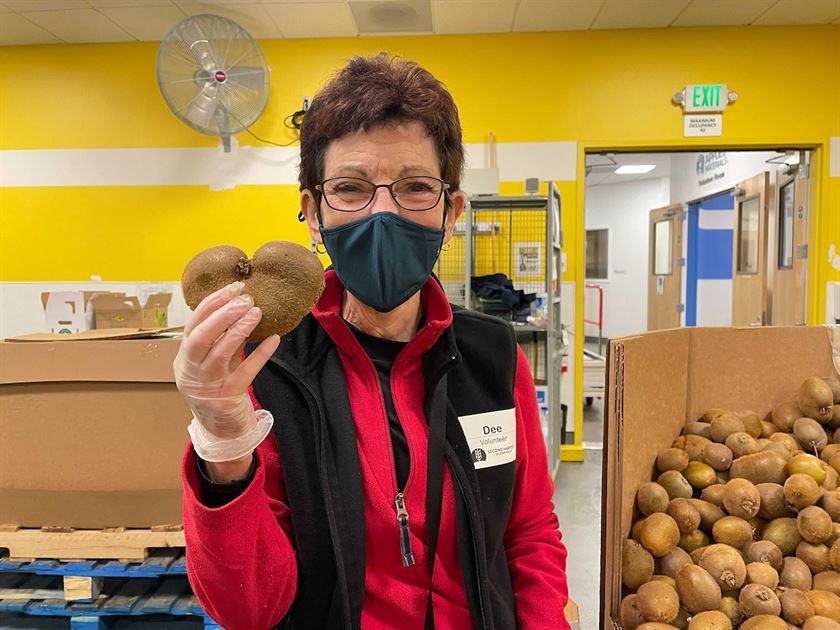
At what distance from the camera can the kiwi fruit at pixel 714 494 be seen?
A: 1299mm

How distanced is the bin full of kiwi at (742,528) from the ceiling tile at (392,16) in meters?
3.52

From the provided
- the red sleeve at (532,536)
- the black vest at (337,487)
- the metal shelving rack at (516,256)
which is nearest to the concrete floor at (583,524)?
the metal shelving rack at (516,256)

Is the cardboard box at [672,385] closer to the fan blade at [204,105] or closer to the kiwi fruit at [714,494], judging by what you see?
the kiwi fruit at [714,494]

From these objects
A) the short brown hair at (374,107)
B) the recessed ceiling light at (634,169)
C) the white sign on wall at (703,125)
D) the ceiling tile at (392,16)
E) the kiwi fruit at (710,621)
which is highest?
the ceiling tile at (392,16)

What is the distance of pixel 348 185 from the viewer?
35.3 inches

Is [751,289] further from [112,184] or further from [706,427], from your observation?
[112,184]

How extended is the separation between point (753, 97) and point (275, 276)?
4.69 meters

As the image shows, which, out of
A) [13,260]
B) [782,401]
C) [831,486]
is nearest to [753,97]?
[782,401]

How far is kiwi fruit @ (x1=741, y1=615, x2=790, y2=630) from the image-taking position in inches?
40.1

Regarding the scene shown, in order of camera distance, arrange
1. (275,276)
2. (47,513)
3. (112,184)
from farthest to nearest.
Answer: (112,184)
(47,513)
(275,276)

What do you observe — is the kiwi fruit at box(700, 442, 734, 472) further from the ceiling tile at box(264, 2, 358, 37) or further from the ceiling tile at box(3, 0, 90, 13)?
the ceiling tile at box(3, 0, 90, 13)

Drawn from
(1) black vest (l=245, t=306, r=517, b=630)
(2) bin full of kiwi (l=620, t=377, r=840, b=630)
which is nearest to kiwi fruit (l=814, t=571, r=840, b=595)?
(2) bin full of kiwi (l=620, t=377, r=840, b=630)

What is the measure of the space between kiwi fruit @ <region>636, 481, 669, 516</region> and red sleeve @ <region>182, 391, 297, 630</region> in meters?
0.84

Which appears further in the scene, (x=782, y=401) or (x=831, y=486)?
(x=782, y=401)
